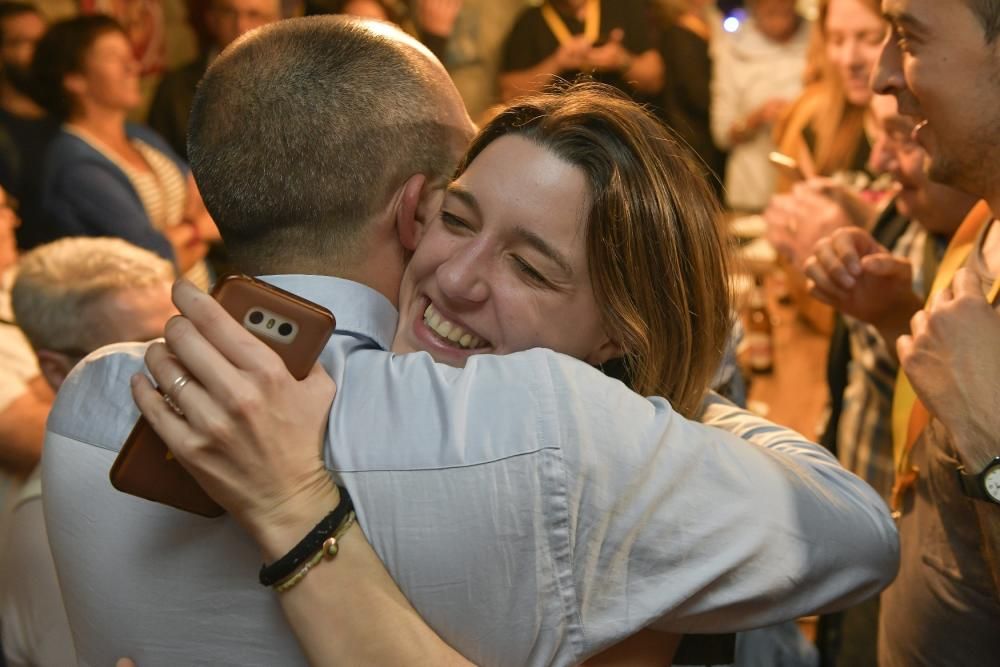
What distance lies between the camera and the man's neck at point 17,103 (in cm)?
331

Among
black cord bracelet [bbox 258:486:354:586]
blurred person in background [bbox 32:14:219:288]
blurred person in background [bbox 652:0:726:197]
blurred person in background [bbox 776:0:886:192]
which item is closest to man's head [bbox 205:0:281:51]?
blurred person in background [bbox 32:14:219:288]

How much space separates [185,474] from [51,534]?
0.84 feet

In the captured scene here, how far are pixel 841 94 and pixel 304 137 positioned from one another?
2.48 metres

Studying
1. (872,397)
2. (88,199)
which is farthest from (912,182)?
(88,199)

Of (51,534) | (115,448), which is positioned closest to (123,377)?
(115,448)

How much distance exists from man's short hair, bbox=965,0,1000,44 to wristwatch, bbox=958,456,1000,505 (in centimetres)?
61

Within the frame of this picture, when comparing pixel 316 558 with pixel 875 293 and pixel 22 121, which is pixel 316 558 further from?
pixel 22 121

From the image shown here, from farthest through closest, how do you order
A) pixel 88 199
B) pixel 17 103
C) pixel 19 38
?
pixel 19 38 < pixel 17 103 < pixel 88 199

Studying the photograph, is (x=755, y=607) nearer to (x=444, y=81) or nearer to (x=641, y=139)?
(x=641, y=139)

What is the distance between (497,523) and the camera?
0.96 m

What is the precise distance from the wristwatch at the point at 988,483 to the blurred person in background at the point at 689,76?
378 cm

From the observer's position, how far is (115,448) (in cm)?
110

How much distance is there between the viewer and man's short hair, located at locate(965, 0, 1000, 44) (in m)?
1.50

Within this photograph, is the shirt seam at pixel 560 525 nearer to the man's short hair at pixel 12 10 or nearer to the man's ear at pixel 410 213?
the man's ear at pixel 410 213
